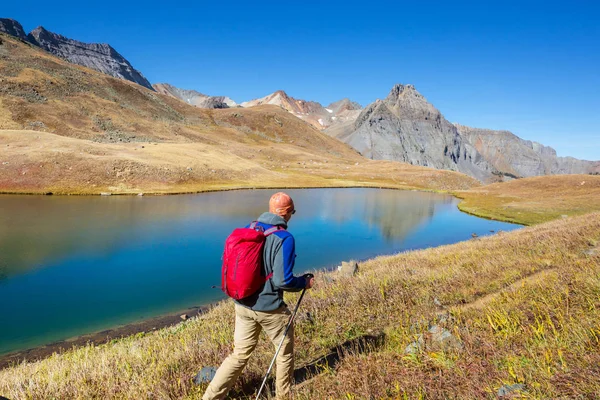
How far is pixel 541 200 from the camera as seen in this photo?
50.8m

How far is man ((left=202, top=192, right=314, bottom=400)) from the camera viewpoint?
15.1 ft

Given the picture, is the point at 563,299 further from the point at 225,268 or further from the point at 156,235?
the point at 156,235

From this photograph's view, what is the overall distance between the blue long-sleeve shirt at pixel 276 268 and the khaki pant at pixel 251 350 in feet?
0.58

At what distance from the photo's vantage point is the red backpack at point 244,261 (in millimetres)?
4496

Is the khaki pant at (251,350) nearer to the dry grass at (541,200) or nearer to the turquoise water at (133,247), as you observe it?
the turquoise water at (133,247)

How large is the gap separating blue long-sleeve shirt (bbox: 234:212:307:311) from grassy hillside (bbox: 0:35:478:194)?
48201 millimetres

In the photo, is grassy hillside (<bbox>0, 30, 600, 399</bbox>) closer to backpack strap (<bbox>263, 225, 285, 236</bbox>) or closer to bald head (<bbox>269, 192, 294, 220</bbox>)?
backpack strap (<bbox>263, 225, 285, 236</bbox>)

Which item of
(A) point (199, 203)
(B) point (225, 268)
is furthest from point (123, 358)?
(A) point (199, 203)

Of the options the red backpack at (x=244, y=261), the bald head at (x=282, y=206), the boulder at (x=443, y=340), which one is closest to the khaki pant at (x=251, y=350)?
the red backpack at (x=244, y=261)

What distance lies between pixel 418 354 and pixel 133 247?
2053 cm

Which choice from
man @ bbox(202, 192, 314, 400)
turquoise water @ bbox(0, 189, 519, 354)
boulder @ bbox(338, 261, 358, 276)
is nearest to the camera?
man @ bbox(202, 192, 314, 400)

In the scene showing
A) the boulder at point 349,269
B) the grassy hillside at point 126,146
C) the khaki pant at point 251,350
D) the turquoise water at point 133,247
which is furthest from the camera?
the grassy hillside at point 126,146

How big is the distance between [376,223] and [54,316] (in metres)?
29.1

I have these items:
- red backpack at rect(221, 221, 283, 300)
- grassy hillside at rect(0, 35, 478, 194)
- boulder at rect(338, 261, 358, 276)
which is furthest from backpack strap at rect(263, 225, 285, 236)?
grassy hillside at rect(0, 35, 478, 194)
